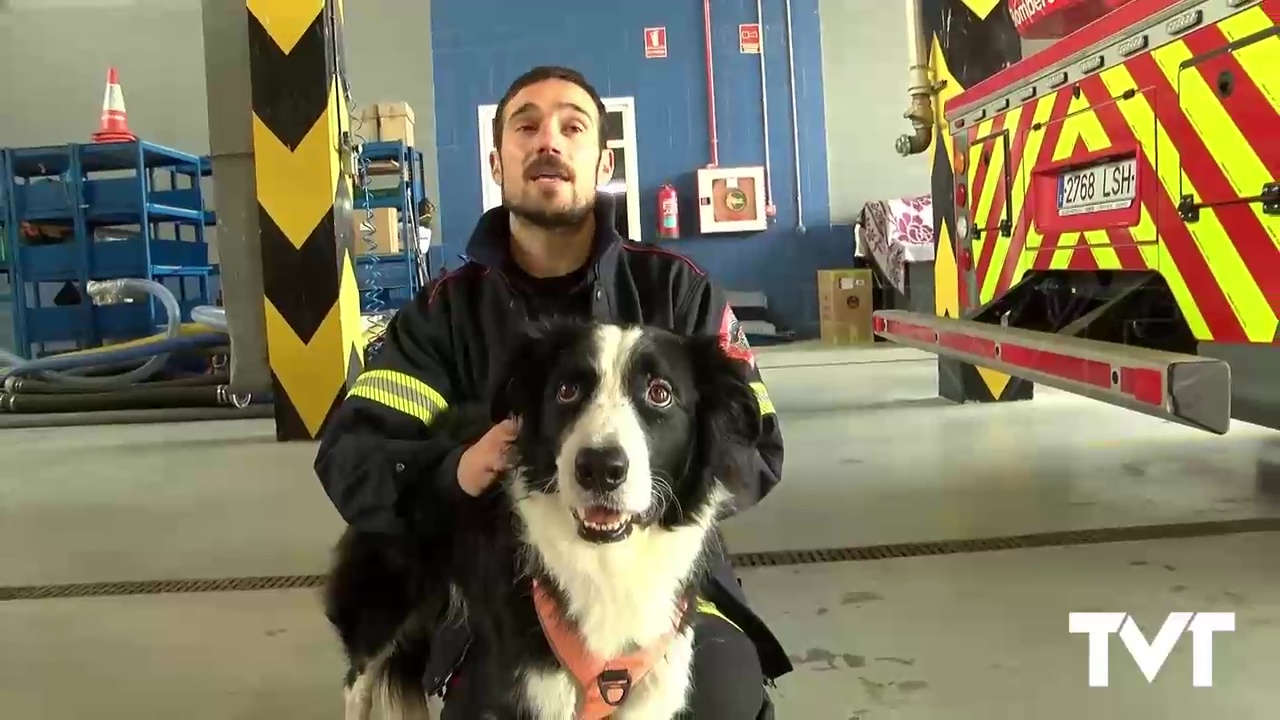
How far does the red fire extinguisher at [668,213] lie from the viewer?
9.22 meters

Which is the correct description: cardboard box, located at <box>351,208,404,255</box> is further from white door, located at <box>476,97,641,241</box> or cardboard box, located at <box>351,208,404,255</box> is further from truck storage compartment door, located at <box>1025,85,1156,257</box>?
truck storage compartment door, located at <box>1025,85,1156,257</box>

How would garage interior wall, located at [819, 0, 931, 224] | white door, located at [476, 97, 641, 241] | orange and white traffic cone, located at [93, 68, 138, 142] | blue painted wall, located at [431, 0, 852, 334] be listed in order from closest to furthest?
orange and white traffic cone, located at [93, 68, 138, 142]
blue painted wall, located at [431, 0, 852, 334]
white door, located at [476, 97, 641, 241]
garage interior wall, located at [819, 0, 931, 224]

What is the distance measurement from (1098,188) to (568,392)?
6.51 ft

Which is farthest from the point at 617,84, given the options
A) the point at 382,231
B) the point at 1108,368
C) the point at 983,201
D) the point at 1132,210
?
the point at 1108,368

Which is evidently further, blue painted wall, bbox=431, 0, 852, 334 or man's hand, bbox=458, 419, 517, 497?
blue painted wall, bbox=431, 0, 852, 334

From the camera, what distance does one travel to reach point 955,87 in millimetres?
4617

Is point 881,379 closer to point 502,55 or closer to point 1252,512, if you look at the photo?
point 1252,512

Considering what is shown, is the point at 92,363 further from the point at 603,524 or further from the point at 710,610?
the point at 603,524

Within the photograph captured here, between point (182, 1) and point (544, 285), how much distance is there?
9079mm

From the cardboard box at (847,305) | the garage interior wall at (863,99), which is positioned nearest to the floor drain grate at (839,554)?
the cardboard box at (847,305)

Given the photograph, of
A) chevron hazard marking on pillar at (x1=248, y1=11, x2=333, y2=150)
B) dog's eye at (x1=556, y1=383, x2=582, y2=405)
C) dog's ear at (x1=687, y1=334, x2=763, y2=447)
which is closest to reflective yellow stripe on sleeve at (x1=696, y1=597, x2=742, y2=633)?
dog's ear at (x1=687, y1=334, x2=763, y2=447)

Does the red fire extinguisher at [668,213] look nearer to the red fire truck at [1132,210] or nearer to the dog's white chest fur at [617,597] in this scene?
the red fire truck at [1132,210]

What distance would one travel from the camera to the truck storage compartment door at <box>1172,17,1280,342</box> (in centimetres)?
196

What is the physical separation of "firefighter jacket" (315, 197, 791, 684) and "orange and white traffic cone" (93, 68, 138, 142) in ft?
21.4
